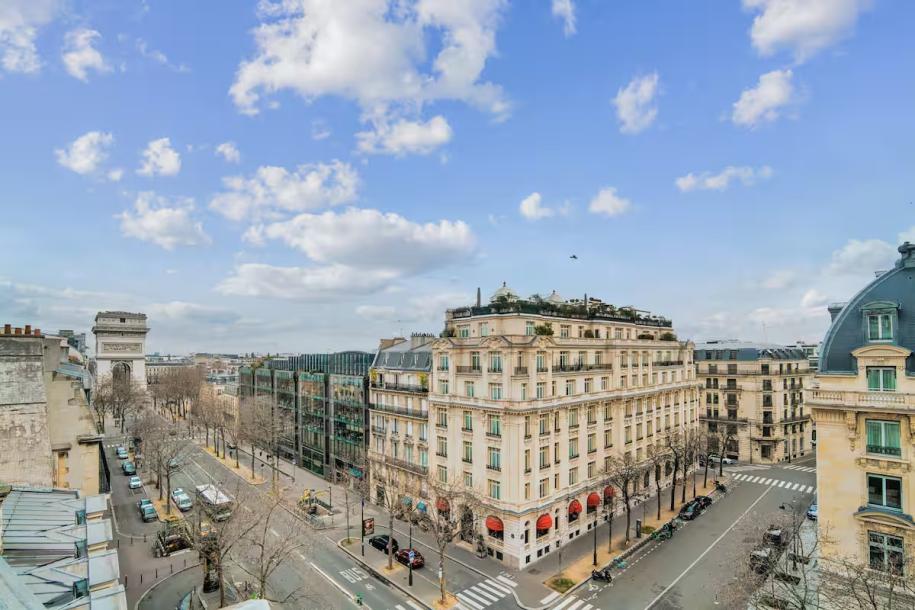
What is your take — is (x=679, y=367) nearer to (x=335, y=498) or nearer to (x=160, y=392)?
(x=335, y=498)

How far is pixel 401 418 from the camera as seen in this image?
5853cm

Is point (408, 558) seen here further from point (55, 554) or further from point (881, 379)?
point (881, 379)

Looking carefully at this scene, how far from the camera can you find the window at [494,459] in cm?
4647

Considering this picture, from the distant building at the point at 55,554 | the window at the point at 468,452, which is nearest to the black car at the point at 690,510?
the window at the point at 468,452

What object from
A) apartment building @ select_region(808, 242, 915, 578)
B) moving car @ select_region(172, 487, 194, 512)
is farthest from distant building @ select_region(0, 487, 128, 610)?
moving car @ select_region(172, 487, 194, 512)

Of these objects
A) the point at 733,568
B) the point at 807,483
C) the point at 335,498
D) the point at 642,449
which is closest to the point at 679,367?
the point at 642,449

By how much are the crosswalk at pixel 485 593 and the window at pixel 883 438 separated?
28.6 m

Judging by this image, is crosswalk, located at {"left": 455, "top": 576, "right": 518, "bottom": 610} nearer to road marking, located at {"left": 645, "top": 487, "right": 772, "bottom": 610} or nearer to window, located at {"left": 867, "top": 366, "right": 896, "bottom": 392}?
road marking, located at {"left": 645, "top": 487, "right": 772, "bottom": 610}

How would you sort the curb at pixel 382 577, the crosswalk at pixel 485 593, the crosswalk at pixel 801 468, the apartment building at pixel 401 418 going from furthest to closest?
the crosswalk at pixel 801 468
the apartment building at pixel 401 418
the curb at pixel 382 577
the crosswalk at pixel 485 593

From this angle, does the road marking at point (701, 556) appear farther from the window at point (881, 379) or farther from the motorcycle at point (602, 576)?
the window at point (881, 379)

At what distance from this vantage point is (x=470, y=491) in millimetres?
48406

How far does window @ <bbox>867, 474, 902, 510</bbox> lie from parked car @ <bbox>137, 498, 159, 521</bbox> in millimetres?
69222

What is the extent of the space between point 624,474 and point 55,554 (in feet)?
158

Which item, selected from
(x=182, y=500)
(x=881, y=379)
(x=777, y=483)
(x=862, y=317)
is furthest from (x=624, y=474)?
(x=182, y=500)
